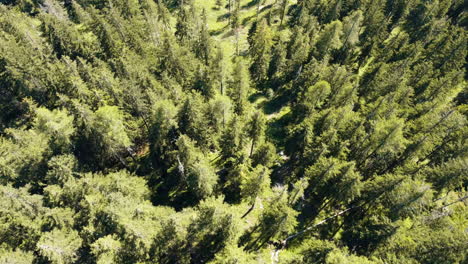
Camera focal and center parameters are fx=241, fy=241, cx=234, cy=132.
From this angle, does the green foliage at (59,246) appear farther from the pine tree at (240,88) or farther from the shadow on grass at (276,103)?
the shadow on grass at (276,103)

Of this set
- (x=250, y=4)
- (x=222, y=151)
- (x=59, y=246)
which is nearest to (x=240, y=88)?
(x=222, y=151)

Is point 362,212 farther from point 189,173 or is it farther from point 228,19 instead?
point 228,19

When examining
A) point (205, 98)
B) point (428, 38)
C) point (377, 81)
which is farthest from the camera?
point (428, 38)

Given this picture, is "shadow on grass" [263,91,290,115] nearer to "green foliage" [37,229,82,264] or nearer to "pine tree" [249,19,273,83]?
"pine tree" [249,19,273,83]

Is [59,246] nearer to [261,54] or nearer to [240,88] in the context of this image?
Answer: [240,88]

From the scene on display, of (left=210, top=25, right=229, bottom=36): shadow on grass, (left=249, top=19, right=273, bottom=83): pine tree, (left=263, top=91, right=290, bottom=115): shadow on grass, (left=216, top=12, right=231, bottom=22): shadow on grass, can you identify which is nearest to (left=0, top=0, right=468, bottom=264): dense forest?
(left=263, top=91, right=290, bottom=115): shadow on grass

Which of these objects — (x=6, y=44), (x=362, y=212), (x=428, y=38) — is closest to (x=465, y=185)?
(x=362, y=212)

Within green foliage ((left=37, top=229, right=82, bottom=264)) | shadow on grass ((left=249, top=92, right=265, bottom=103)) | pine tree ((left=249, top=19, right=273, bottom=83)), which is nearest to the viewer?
green foliage ((left=37, top=229, right=82, bottom=264))

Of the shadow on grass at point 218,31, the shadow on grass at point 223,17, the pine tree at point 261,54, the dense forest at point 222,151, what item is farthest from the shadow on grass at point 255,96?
the shadow on grass at point 223,17
